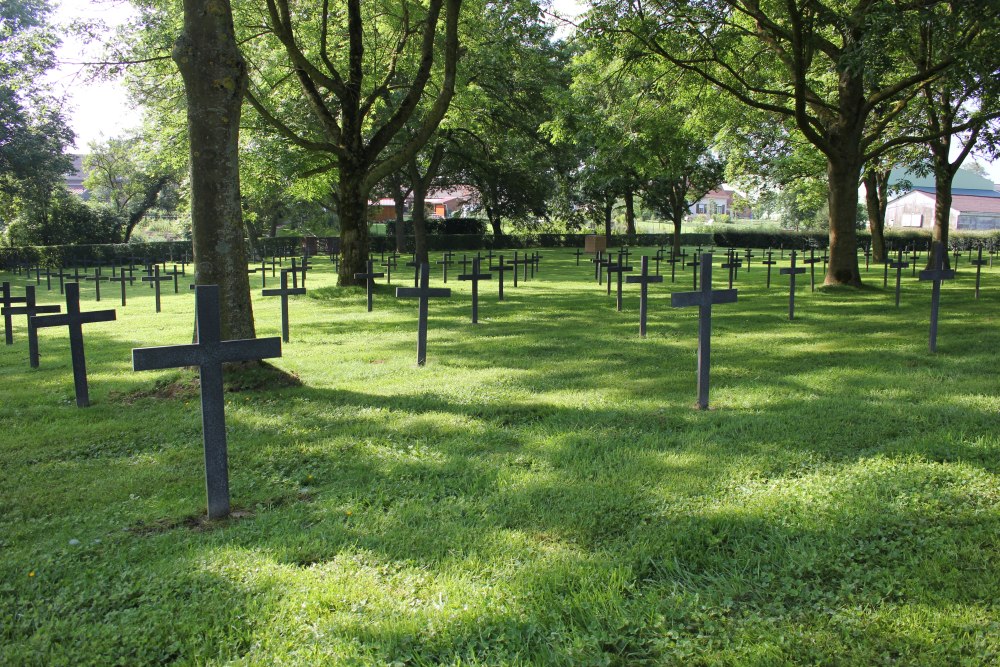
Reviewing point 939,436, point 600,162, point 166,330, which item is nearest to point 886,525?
point 939,436

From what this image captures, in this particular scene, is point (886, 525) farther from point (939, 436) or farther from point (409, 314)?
point (409, 314)

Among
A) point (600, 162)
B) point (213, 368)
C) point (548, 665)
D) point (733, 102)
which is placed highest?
point (733, 102)

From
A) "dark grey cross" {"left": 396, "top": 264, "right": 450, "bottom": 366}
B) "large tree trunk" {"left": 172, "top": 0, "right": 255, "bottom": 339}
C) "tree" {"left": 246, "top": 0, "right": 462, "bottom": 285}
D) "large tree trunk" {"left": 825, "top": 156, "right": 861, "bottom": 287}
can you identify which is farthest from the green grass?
"large tree trunk" {"left": 825, "top": 156, "right": 861, "bottom": 287}

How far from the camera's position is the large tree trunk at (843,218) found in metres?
17.1

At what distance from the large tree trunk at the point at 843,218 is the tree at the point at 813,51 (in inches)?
1.0

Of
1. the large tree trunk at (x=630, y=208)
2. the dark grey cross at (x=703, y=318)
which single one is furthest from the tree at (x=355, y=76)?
the large tree trunk at (x=630, y=208)

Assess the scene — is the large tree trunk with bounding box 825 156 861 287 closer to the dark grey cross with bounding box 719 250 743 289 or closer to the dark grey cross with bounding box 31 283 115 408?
the dark grey cross with bounding box 719 250 743 289

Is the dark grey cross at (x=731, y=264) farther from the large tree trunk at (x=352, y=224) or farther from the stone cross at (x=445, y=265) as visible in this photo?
the large tree trunk at (x=352, y=224)

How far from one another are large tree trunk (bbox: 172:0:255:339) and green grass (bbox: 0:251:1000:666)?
150cm

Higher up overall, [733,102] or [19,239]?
[733,102]

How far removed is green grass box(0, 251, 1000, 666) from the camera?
2.93 m

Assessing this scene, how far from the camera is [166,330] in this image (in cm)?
1292

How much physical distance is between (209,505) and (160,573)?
0.70 m

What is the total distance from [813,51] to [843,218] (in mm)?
4029
